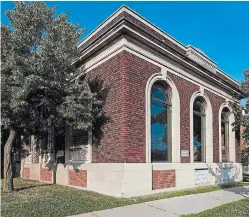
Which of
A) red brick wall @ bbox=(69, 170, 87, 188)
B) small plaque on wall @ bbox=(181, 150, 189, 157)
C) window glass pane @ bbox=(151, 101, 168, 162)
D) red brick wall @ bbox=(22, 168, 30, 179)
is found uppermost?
window glass pane @ bbox=(151, 101, 168, 162)

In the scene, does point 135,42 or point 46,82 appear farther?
point 135,42

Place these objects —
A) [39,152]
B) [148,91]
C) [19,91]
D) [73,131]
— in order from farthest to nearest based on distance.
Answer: [39,152] → [73,131] → [148,91] → [19,91]

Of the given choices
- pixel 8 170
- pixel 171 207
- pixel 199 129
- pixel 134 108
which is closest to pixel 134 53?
pixel 134 108

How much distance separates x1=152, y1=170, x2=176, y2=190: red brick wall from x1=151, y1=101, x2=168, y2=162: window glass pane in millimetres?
579

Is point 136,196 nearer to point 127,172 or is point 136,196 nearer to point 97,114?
point 127,172

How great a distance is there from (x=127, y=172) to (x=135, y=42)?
4.63 metres

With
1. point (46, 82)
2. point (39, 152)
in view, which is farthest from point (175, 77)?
point (39, 152)

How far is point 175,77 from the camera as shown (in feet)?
44.9

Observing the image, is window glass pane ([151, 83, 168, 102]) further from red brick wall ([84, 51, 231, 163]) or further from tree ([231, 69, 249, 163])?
tree ([231, 69, 249, 163])

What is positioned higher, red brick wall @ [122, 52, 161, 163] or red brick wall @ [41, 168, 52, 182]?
red brick wall @ [122, 52, 161, 163]

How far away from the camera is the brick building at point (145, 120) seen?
10.9m

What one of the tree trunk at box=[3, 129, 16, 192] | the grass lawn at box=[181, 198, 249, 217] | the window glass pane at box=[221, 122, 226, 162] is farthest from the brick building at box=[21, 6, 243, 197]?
the grass lawn at box=[181, 198, 249, 217]

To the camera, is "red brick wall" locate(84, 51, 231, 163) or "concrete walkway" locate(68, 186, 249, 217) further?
"red brick wall" locate(84, 51, 231, 163)

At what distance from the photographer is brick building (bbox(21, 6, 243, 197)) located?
35.8 feet
